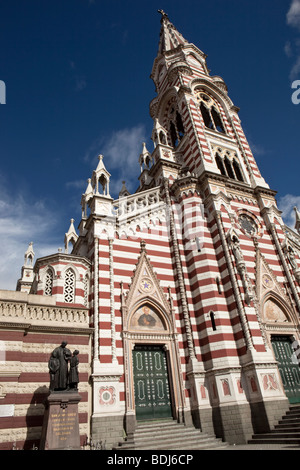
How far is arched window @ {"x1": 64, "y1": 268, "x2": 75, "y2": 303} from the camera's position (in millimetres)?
16266

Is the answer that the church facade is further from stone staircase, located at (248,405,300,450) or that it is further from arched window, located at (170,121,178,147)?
arched window, located at (170,121,178,147)

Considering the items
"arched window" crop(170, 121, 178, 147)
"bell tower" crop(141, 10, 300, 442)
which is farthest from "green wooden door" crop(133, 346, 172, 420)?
"arched window" crop(170, 121, 178, 147)

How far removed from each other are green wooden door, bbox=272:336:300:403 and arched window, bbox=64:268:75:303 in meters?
11.7

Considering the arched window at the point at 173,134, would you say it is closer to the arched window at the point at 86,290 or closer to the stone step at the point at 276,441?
the arched window at the point at 86,290

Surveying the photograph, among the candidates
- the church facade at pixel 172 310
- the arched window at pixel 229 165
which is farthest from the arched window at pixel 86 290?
the arched window at pixel 229 165

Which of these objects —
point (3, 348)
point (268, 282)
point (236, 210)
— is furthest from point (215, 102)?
point (3, 348)

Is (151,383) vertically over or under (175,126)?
under

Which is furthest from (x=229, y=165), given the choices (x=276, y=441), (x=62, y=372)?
(x=62, y=372)

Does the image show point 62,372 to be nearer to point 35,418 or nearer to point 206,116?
point 35,418

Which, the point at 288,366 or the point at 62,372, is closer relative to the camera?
the point at 62,372

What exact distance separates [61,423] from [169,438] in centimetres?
512

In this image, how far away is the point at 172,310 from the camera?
17672mm

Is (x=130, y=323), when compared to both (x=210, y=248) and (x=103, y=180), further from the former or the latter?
(x=103, y=180)
